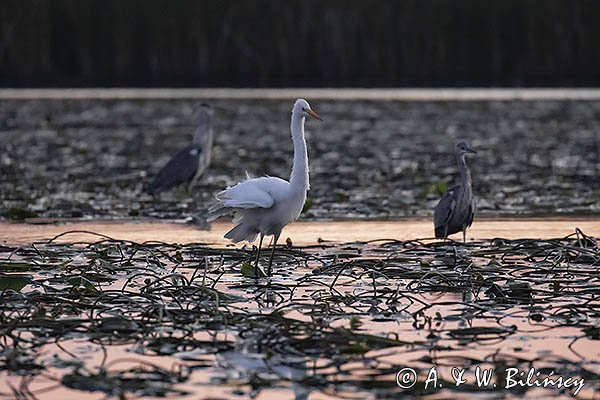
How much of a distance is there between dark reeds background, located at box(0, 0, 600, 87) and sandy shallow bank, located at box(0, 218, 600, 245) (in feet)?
77.2

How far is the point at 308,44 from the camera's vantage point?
1401 inches

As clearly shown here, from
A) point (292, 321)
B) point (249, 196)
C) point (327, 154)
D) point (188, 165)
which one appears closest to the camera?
point (292, 321)

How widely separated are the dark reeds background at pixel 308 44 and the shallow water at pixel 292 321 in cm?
2636

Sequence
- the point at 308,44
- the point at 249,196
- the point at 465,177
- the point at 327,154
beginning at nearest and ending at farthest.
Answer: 1. the point at 249,196
2. the point at 465,177
3. the point at 327,154
4. the point at 308,44

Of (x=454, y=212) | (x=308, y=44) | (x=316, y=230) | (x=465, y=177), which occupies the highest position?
(x=308, y=44)

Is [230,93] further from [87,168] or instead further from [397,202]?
[397,202]

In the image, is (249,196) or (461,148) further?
(461,148)

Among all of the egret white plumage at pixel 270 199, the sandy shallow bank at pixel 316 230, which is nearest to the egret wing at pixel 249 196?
the egret white plumage at pixel 270 199

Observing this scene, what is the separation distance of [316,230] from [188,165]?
315 centimetres

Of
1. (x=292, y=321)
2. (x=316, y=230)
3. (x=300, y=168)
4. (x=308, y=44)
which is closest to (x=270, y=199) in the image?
(x=300, y=168)

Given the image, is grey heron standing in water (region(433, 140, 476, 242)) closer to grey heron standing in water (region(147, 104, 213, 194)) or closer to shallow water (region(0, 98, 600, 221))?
shallow water (region(0, 98, 600, 221))

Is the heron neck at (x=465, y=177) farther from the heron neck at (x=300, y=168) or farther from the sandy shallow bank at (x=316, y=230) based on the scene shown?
the heron neck at (x=300, y=168)

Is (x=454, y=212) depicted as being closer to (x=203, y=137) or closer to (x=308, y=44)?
(x=203, y=137)

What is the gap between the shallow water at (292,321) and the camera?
19.5 feet
